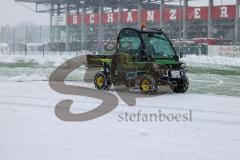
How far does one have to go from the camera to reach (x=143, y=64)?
1307cm

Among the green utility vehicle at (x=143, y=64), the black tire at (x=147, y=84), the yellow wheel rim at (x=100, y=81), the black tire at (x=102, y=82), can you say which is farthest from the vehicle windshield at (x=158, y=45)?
the yellow wheel rim at (x=100, y=81)

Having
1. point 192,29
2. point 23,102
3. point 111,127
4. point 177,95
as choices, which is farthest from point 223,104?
point 192,29

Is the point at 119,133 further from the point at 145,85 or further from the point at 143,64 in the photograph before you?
the point at 143,64

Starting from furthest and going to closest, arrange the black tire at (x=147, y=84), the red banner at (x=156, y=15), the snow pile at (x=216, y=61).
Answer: the red banner at (x=156, y=15) → the snow pile at (x=216, y=61) → the black tire at (x=147, y=84)

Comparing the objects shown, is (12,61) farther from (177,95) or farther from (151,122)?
(151,122)

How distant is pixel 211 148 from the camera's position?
6324 mm

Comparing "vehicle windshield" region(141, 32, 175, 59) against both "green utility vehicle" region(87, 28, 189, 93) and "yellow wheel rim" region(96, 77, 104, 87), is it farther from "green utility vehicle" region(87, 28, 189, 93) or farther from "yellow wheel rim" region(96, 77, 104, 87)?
"yellow wheel rim" region(96, 77, 104, 87)

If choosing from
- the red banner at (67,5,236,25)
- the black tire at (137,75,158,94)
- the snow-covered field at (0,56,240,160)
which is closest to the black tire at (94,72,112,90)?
the black tire at (137,75,158,94)

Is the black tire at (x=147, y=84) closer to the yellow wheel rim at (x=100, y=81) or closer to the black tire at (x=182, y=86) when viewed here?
the black tire at (x=182, y=86)

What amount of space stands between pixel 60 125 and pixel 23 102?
3201 millimetres

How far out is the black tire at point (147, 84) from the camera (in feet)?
41.6

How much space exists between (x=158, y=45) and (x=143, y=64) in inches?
39.1

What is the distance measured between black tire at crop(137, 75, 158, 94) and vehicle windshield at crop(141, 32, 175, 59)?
82 cm

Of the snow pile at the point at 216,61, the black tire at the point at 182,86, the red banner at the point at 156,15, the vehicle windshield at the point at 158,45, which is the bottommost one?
the black tire at the point at 182,86
